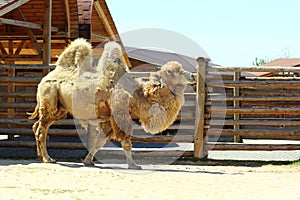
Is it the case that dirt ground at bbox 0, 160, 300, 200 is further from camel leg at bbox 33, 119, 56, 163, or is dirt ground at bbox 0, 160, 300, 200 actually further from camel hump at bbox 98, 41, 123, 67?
camel hump at bbox 98, 41, 123, 67

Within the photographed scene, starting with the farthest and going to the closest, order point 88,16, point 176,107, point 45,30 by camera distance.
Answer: point 88,16 → point 45,30 → point 176,107

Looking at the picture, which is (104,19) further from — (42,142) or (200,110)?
(42,142)

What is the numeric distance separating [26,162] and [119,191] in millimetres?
3555

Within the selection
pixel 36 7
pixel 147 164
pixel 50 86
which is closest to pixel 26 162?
pixel 50 86

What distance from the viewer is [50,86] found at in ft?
31.1

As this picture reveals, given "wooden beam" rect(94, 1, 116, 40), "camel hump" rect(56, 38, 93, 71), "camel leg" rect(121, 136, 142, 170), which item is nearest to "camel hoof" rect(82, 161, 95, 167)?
"camel leg" rect(121, 136, 142, 170)

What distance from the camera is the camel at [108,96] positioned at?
28.5 feet

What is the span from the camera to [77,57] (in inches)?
376

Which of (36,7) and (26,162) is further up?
(36,7)

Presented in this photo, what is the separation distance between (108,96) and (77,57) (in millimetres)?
1114

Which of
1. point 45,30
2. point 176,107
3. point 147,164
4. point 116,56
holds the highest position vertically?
point 45,30

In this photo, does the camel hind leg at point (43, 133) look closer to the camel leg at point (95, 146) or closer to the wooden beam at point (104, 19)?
the camel leg at point (95, 146)

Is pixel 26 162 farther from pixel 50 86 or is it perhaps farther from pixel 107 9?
pixel 107 9

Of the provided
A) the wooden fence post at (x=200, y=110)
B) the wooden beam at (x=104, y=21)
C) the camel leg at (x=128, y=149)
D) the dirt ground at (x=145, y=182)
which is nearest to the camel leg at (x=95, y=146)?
the dirt ground at (x=145, y=182)
